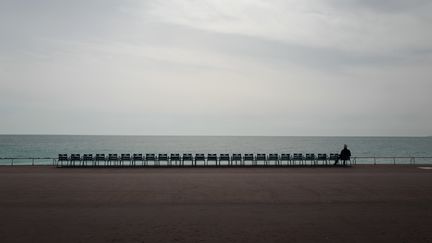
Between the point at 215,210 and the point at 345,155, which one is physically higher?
the point at 345,155

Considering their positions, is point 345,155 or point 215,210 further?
point 345,155

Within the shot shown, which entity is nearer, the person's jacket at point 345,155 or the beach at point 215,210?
the beach at point 215,210

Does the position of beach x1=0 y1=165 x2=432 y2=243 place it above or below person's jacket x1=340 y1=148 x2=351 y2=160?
below

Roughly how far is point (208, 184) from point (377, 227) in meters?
8.48

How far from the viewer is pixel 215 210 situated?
38.5 ft

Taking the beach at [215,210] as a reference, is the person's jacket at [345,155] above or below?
above

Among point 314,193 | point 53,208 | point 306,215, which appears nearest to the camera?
point 306,215

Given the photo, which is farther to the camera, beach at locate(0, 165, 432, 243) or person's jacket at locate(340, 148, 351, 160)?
person's jacket at locate(340, 148, 351, 160)

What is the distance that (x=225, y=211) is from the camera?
1162 cm

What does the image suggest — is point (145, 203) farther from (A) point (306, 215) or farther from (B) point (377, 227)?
(B) point (377, 227)

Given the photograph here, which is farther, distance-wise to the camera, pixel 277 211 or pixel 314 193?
pixel 314 193

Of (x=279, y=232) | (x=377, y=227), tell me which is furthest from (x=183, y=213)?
(x=377, y=227)

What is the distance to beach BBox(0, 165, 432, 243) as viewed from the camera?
9078 mm

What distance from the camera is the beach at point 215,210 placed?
908 centimetres
